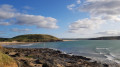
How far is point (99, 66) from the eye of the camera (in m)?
22.4

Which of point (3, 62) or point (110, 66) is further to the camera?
point (110, 66)

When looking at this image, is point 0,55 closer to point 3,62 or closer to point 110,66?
point 3,62

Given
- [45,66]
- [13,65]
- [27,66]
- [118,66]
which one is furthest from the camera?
[118,66]

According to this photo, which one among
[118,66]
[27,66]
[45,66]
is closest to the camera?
[27,66]

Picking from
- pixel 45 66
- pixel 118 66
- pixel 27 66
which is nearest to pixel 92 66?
pixel 118 66

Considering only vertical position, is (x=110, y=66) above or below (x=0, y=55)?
below

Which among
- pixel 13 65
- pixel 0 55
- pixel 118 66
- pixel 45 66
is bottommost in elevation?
pixel 118 66

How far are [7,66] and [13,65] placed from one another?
596mm

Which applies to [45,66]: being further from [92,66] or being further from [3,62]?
[92,66]

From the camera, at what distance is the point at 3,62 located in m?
8.55

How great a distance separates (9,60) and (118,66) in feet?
67.9

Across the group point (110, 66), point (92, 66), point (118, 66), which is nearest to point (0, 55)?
point (92, 66)

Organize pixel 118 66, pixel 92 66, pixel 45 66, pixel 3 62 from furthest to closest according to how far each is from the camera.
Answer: pixel 118 66 → pixel 92 66 → pixel 45 66 → pixel 3 62

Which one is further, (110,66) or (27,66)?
(110,66)
